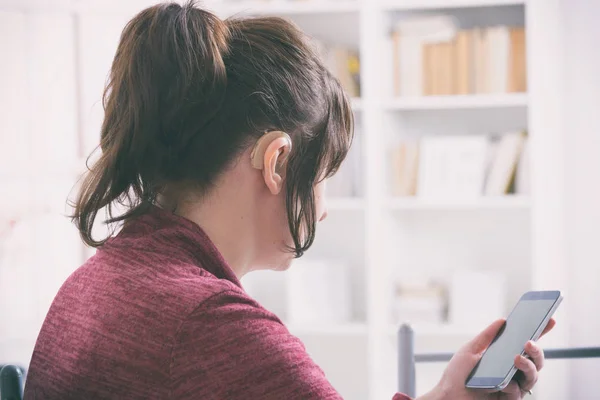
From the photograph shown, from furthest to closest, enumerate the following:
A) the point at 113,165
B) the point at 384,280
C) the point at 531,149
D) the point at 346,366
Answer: the point at 346,366 < the point at 384,280 < the point at 531,149 < the point at 113,165

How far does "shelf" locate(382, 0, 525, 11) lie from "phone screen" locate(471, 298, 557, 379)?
1.80 meters

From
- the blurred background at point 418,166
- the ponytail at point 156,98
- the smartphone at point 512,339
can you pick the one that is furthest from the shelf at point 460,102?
the ponytail at point 156,98

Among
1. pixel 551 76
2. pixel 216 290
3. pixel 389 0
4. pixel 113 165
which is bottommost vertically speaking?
pixel 216 290

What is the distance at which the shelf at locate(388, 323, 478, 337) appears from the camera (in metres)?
2.87

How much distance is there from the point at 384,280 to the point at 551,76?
2.99 ft

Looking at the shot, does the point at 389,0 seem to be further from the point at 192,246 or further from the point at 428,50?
the point at 192,246

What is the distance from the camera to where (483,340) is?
43.1 inches

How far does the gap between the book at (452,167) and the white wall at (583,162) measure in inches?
14.9

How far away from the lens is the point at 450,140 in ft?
9.64

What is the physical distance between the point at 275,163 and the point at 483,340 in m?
0.37

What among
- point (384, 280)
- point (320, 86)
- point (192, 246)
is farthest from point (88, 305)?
point (384, 280)

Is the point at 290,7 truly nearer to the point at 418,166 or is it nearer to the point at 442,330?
the point at 418,166

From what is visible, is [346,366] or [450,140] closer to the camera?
[450,140]

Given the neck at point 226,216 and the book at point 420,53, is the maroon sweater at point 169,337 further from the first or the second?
the book at point 420,53
